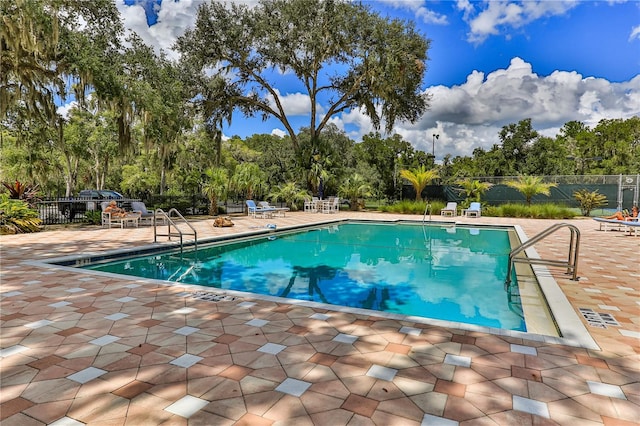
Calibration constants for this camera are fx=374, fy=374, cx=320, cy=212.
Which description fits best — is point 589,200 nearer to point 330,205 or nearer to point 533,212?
point 533,212

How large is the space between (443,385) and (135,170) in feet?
97.2

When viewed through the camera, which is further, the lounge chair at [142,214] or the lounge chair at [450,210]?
the lounge chair at [450,210]

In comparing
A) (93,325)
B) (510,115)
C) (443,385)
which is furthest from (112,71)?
(510,115)

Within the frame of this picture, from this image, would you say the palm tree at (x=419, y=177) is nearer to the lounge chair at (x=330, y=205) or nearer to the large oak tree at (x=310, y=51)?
the large oak tree at (x=310, y=51)

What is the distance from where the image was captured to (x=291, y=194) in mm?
20422

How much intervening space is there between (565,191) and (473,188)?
4.87 m

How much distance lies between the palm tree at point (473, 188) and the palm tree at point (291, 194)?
8799mm

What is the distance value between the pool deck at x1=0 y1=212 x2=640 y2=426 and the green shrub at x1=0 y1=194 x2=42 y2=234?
7.31 m

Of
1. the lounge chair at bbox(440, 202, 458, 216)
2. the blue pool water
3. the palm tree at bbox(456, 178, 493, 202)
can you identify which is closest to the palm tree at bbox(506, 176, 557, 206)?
the palm tree at bbox(456, 178, 493, 202)

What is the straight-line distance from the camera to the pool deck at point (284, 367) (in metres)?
2.06

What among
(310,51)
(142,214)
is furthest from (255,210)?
(310,51)

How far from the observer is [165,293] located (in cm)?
460

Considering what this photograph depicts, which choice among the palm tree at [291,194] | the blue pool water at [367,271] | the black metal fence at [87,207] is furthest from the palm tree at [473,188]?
the black metal fence at [87,207]

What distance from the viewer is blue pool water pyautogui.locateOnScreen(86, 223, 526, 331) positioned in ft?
16.8
